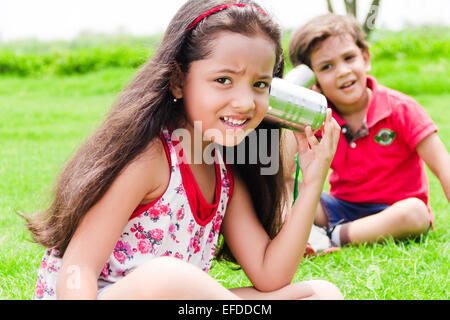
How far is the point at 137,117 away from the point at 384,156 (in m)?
1.85

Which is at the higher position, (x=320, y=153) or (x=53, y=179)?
(x=320, y=153)

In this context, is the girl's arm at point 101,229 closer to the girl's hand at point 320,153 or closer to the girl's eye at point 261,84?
the girl's eye at point 261,84

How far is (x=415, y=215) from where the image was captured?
3.12m

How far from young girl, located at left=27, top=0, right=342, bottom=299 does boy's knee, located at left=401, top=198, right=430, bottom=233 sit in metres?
1.19

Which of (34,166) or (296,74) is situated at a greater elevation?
(296,74)

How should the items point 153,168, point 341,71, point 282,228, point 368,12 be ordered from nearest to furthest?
1. point 153,168
2. point 282,228
3. point 341,71
4. point 368,12

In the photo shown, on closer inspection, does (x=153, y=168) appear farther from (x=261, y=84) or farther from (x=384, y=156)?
(x=384, y=156)

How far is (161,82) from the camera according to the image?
189 centimetres

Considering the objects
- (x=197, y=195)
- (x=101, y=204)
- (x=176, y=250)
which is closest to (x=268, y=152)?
(x=197, y=195)

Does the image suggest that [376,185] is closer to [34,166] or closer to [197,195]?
[197,195]

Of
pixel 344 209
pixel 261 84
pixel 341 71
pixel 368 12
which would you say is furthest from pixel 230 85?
pixel 368 12

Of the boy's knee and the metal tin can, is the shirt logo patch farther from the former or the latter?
the metal tin can

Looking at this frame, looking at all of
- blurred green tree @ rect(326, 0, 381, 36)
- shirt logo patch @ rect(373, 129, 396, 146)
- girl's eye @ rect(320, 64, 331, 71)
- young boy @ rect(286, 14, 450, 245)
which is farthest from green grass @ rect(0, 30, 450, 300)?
blurred green tree @ rect(326, 0, 381, 36)

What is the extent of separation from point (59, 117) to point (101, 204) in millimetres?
5760
